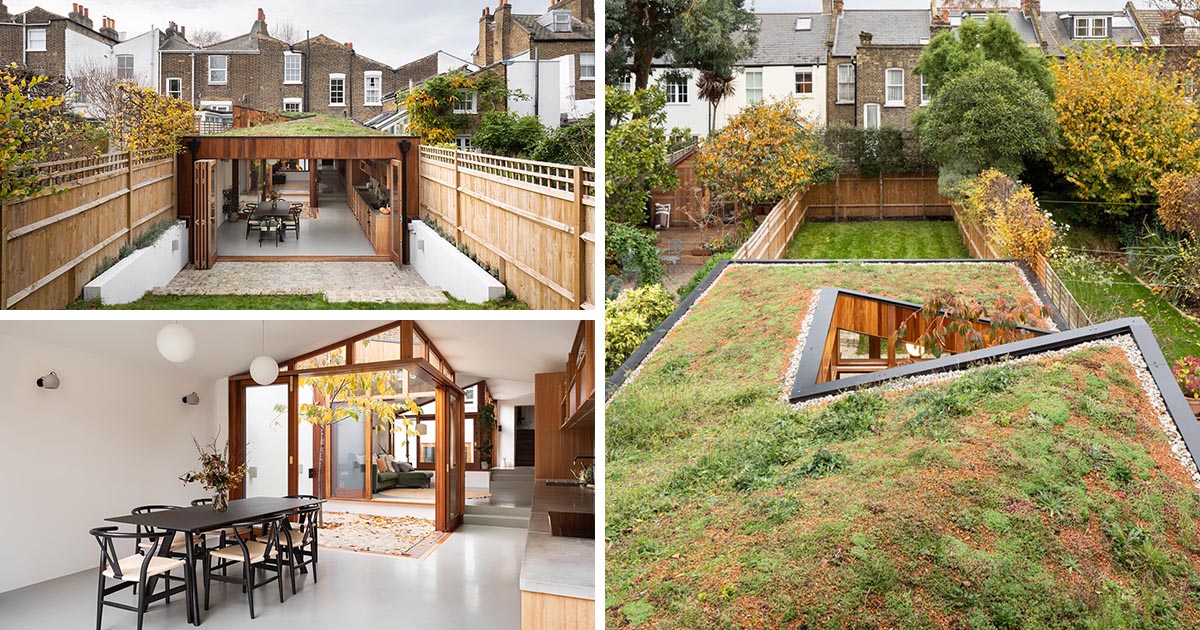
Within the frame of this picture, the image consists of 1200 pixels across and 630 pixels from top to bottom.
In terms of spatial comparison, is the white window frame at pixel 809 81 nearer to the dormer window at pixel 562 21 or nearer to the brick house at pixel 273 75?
the dormer window at pixel 562 21

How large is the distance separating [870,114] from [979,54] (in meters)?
1.31

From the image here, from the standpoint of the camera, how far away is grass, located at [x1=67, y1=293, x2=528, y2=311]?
276 cm

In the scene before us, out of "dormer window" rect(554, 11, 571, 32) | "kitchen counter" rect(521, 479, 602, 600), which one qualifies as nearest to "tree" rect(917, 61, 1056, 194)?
"kitchen counter" rect(521, 479, 602, 600)

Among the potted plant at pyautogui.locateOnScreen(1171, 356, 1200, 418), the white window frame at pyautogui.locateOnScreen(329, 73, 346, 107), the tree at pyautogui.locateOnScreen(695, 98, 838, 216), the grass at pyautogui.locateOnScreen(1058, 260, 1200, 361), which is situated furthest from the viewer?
the tree at pyautogui.locateOnScreen(695, 98, 838, 216)

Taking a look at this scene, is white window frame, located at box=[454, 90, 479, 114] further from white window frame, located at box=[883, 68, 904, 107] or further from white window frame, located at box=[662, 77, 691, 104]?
white window frame, located at box=[883, 68, 904, 107]

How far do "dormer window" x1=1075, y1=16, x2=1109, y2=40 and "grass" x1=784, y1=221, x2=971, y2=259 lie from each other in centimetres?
235

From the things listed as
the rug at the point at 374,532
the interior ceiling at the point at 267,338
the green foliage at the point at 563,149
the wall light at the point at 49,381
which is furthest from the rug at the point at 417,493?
the green foliage at the point at 563,149

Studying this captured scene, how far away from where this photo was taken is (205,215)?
294 cm

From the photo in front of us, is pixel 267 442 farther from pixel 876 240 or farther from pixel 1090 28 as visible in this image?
pixel 1090 28

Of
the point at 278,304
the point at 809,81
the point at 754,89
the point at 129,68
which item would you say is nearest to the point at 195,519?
the point at 278,304

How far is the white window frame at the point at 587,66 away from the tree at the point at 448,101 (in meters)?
0.26

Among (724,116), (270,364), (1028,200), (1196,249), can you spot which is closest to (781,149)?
(724,116)

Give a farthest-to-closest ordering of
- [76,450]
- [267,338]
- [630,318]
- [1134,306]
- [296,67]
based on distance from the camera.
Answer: [630,318] < [1134,306] < [267,338] < [76,450] < [296,67]

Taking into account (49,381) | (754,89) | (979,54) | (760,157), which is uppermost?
(979,54)
